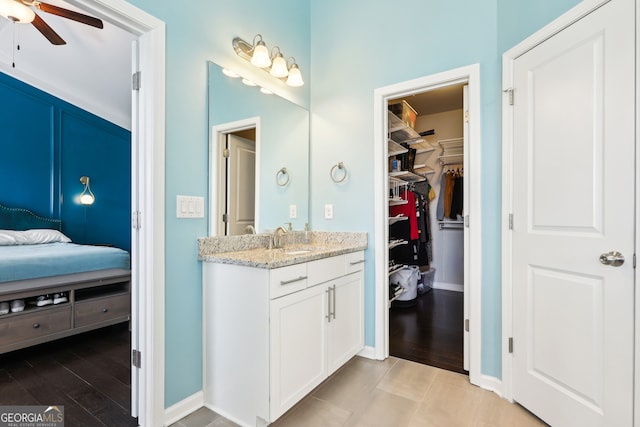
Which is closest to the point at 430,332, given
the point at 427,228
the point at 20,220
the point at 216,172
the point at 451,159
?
the point at 427,228

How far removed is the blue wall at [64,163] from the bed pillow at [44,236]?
0.44 m

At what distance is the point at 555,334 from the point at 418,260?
235cm

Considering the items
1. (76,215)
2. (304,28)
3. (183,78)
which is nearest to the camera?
(183,78)

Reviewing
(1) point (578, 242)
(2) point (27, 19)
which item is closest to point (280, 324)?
(1) point (578, 242)

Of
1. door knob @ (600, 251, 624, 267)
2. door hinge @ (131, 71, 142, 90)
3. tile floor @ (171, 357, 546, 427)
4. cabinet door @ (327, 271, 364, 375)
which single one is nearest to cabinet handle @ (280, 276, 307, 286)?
cabinet door @ (327, 271, 364, 375)

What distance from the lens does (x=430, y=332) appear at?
286cm

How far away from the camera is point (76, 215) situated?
4379 mm

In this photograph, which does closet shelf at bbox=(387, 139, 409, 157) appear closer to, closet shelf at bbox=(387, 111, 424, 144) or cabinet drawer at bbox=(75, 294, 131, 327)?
closet shelf at bbox=(387, 111, 424, 144)

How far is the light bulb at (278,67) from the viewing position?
218 centimetres

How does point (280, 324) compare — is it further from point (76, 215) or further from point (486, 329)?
point (76, 215)

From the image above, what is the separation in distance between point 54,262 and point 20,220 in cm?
196

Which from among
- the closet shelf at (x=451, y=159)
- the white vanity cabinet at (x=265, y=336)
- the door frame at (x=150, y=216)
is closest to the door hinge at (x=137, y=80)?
the door frame at (x=150, y=216)

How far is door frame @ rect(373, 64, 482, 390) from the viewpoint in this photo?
6.39 feet

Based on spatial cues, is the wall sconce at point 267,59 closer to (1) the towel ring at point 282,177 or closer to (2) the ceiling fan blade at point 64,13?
(1) the towel ring at point 282,177
